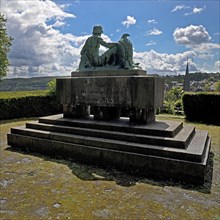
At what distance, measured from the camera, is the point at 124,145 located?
15.8ft

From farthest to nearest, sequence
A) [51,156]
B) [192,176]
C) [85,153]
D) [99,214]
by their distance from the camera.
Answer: [51,156] < [85,153] < [192,176] < [99,214]

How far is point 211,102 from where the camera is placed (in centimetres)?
1200

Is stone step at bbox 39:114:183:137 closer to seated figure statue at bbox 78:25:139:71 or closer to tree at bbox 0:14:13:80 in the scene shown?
seated figure statue at bbox 78:25:139:71

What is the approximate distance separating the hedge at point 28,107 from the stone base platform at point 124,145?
609 centimetres

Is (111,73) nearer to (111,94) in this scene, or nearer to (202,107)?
(111,94)

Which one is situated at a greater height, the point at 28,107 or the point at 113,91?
the point at 113,91

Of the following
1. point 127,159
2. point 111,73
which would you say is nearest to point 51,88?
point 111,73

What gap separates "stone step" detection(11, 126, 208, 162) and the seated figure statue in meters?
2.28

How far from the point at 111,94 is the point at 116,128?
98cm

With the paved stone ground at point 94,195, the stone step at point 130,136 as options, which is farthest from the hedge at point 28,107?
the paved stone ground at point 94,195

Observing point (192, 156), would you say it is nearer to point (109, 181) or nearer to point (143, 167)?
point (143, 167)

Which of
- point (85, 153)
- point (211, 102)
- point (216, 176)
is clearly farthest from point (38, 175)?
point (211, 102)

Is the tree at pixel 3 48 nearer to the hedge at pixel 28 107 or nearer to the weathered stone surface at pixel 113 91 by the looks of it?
the hedge at pixel 28 107

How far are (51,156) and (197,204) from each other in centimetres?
369
